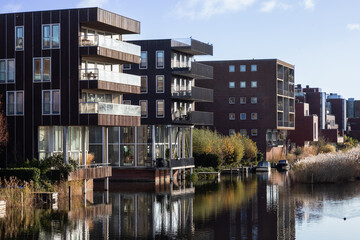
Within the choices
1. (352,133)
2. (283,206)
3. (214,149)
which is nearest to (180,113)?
(214,149)

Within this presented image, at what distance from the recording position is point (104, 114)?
49344 millimetres

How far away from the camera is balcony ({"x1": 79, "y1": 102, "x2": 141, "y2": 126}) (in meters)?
48.6

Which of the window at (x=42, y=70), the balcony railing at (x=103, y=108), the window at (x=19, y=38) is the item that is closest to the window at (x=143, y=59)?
the balcony railing at (x=103, y=108)

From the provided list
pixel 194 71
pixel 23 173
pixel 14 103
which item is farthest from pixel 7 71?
pixel 194 71

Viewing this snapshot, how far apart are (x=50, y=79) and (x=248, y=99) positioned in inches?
2276

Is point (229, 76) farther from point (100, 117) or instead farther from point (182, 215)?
point (182, 215)

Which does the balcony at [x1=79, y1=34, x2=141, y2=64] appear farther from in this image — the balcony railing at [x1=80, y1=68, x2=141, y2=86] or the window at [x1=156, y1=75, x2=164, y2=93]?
the window at [x1=156, y1=75, x2=164, y2=93]

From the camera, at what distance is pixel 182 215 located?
40000 millimetres

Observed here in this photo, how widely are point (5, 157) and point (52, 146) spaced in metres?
3.85

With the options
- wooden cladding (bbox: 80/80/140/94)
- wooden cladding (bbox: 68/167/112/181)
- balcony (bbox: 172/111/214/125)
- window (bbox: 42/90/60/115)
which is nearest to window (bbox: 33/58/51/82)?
window (bbox: 42/90/60/115)

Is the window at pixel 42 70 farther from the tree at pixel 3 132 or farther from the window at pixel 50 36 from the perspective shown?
A: the tree at pixel 3 132

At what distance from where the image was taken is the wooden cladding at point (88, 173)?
4681cm

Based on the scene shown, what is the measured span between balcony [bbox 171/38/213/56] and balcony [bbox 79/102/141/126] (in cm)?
1702

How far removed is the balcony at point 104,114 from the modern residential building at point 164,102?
12351mm
